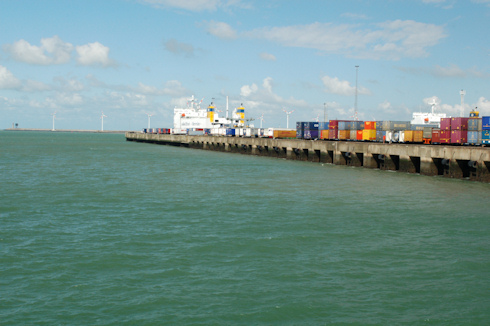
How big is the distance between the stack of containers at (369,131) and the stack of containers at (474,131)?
54.8ft

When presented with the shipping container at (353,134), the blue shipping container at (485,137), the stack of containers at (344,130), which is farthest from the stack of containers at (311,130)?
the blue shipping container at (485,137)

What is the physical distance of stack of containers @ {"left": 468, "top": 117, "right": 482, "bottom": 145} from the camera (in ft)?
153

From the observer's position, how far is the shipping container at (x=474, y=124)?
4681 centimetres

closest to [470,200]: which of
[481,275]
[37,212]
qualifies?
[481,275]

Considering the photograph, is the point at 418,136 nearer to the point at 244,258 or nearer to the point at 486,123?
the point at 486,123

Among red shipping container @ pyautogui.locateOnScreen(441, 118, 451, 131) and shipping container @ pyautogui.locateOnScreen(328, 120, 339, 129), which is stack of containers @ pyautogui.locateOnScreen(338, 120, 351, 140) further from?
red shipping container @ pyautogui.locateOnScreen(441, 118, 451, 131)

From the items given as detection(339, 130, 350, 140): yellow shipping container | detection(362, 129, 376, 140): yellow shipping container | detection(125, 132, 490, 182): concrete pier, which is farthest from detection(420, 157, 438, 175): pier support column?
detection(339, 130, 350, 140): yellow shipping container

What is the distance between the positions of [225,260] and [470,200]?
22.3m

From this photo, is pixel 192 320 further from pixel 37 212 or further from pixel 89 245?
pixel 37 212

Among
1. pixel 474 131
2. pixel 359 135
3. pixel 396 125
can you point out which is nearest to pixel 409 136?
pixel 396 125

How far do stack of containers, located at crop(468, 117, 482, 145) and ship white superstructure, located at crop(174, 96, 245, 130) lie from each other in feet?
292

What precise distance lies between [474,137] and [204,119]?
325ft

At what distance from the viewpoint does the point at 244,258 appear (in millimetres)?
18391

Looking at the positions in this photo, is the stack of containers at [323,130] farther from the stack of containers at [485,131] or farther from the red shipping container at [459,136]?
the stack of containers at [485,131]
